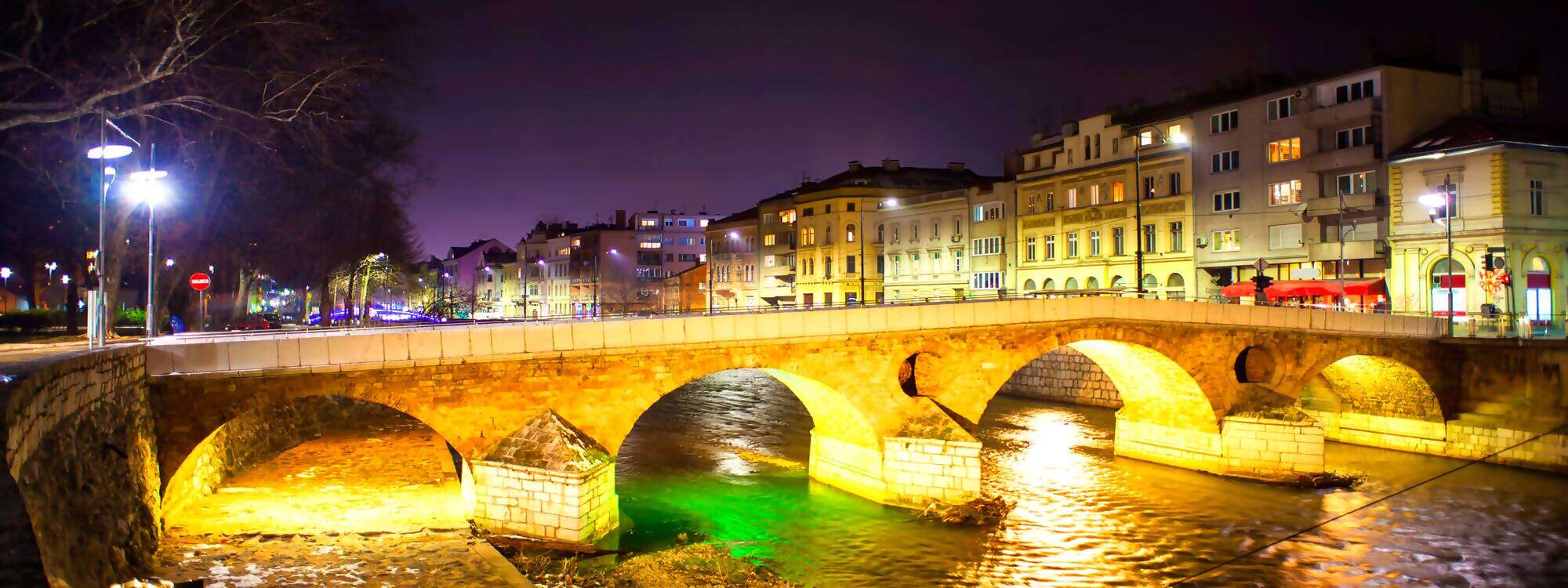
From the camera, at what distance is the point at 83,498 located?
12250 millimetres

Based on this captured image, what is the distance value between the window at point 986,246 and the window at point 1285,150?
1556cm

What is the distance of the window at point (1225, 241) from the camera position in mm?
42219

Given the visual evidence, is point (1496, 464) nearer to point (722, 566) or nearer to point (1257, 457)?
point (1257, 457)

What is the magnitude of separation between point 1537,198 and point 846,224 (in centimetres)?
Result: 3715

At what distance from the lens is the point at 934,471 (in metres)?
23.0

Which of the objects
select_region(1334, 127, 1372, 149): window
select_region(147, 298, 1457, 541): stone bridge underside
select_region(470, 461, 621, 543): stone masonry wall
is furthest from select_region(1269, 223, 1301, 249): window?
select_region(470, 461, 621, 543): stone masonry wall

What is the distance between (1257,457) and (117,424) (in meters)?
26.7

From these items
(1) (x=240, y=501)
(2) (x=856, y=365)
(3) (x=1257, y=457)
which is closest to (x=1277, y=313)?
(3) (x=1257, y=457)

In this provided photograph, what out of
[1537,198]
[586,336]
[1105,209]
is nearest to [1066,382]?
[1105,209]

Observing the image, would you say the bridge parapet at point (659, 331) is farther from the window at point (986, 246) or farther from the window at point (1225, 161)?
the window at point (986, 246)

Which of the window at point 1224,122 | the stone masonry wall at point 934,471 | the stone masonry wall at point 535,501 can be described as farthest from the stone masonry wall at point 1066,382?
the stone masonry wall at point 535,501

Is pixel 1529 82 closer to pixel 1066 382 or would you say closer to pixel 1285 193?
pixel 1285 193

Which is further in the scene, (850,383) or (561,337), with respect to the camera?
(850,383)

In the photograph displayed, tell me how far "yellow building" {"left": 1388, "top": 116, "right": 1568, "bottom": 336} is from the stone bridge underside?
238 inches
